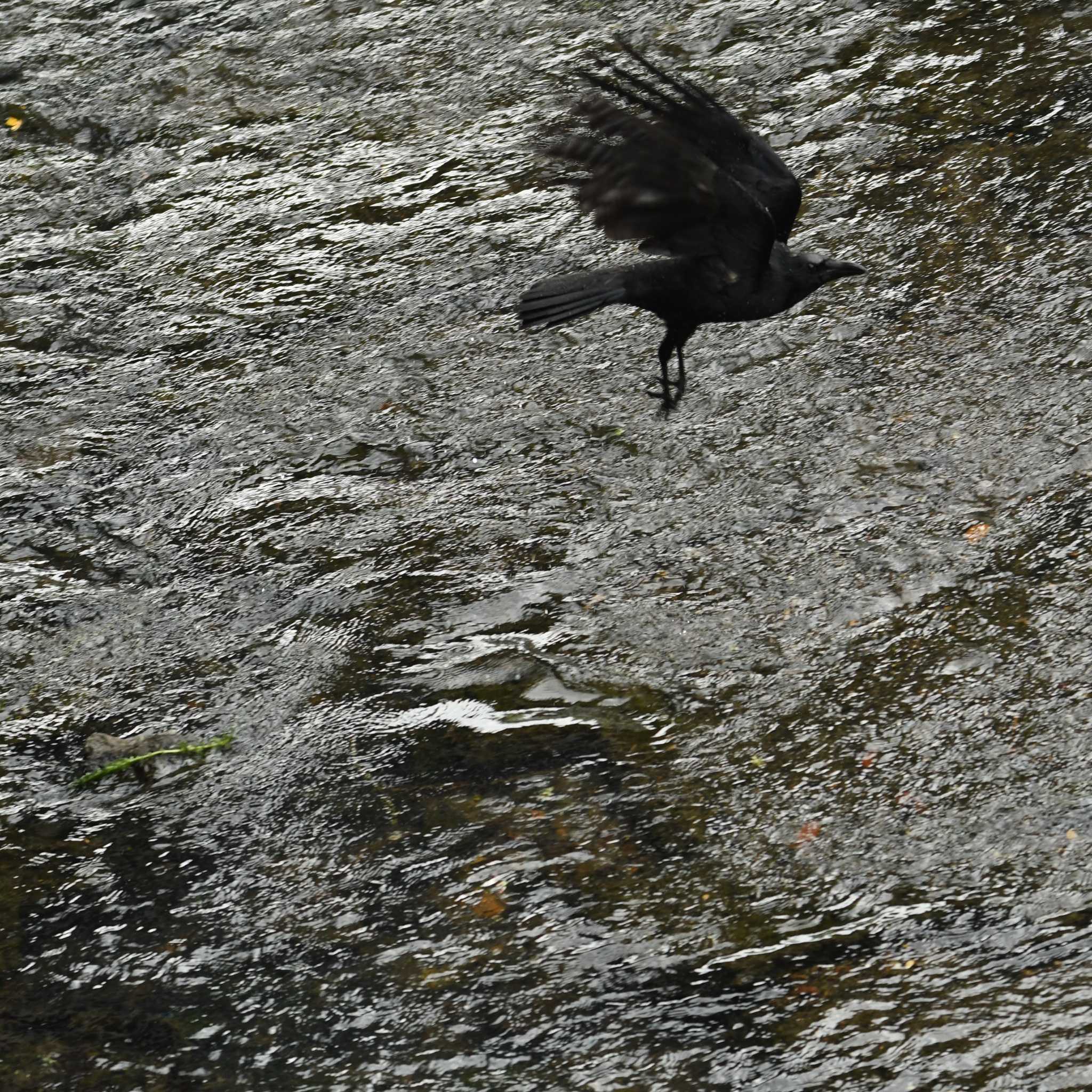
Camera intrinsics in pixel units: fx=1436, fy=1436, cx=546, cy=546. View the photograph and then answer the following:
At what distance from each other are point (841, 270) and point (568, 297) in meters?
0.99

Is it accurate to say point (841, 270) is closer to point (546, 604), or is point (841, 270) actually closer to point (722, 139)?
point (722, 139)

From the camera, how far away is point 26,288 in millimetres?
6219

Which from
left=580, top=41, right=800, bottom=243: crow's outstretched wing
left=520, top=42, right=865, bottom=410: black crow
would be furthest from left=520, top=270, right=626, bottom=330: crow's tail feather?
left=580, top=41, right=800, bottom=243: crow's outstretched wing

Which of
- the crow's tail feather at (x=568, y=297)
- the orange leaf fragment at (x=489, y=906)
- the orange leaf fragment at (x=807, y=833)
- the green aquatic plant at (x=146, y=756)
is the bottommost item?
the orange leaf fragment at (x=489, y=906)

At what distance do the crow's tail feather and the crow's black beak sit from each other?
2.43ft

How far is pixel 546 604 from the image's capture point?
437 centimetres

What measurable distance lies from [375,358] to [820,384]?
67.8 inches

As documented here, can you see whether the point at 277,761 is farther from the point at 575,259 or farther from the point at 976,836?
the point at 575,259

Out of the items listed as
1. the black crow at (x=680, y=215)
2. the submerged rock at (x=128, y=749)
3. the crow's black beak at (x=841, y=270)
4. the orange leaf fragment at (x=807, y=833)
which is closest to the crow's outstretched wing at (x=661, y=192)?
the black crow at (x=680, y=215)

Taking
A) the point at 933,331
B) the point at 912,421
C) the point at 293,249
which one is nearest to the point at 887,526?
the point at 912,421

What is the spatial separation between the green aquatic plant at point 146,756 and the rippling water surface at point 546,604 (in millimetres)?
45

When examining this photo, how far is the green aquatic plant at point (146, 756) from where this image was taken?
4012 millimetres

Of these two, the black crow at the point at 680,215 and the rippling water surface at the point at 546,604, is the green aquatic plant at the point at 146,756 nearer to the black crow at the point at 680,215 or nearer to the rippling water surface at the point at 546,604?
the rippling water surface at the point at 546,604

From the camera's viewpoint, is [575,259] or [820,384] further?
[575,259]
